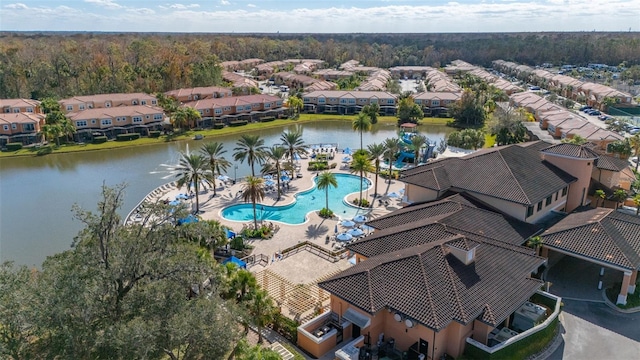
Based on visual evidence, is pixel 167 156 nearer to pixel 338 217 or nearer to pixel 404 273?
pixel 338 217

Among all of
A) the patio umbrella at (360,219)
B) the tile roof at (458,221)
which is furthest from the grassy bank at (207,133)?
the tile roof at (458,221)

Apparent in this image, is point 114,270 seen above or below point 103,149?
above

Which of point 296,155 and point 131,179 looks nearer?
point 131,179

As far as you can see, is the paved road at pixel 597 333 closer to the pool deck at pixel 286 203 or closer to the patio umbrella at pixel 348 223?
the pool deck at pixel 286 203

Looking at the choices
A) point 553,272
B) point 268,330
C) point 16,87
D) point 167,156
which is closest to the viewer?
point 268,330

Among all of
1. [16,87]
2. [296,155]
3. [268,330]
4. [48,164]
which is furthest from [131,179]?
[16,87]

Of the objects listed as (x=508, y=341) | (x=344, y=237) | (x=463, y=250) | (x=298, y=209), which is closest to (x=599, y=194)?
(x=463, y=250)
